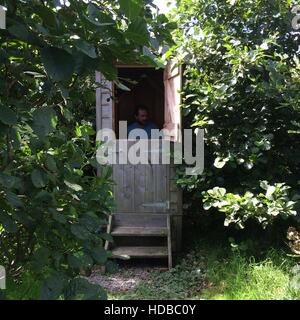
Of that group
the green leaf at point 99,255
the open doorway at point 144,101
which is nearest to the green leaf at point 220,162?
the green leaf at point 99,255

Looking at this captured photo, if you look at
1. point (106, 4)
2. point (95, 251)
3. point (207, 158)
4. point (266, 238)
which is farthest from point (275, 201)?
point (106, 4)

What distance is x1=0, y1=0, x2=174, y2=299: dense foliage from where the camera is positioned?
1035mm

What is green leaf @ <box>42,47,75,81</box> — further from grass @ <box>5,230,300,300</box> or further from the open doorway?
the open doorway

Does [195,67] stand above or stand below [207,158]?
above

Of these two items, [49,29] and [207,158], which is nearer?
[49,29]

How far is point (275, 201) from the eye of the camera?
332cm

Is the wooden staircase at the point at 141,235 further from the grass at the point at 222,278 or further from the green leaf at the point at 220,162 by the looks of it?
the green leaf at the point at 220,162

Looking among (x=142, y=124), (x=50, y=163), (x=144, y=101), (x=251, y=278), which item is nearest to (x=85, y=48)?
(x=50, y=163)

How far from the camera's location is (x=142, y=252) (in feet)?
16.4

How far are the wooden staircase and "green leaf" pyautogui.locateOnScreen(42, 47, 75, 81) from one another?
410 cm

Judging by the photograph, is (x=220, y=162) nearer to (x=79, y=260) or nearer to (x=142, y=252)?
(x=142, y=252)

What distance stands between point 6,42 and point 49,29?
0.21 meters

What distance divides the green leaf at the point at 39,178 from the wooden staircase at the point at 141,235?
363cm
